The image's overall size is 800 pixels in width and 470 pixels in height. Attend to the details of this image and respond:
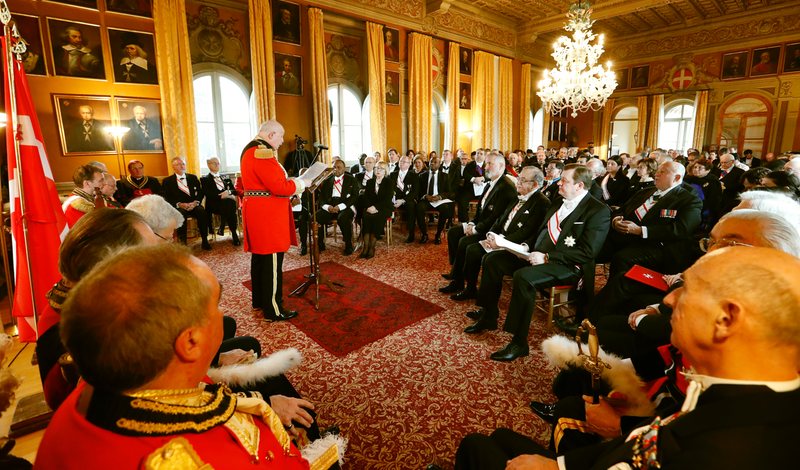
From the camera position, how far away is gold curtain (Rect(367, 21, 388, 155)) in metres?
10.7

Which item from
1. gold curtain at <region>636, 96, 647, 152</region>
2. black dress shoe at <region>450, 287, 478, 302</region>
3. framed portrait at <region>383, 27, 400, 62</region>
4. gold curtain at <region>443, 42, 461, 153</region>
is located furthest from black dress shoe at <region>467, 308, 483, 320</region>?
gold curtain at <region>636, 96, 647, 152</region>

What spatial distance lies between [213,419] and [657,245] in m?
4.32

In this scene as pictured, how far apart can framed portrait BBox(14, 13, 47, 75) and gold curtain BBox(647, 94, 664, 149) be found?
1887cm

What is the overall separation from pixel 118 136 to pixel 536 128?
609 inches

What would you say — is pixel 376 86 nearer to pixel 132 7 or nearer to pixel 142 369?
pixel 132 7

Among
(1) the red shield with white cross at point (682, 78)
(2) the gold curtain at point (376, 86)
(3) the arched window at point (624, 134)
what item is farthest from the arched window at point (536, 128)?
(2) the gold curtain at point (376, 86)

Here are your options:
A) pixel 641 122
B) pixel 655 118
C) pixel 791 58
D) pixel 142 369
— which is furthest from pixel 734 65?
pixel 142 369

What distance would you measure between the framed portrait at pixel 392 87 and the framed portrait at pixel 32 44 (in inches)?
300

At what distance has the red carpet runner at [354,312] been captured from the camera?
3.72 m

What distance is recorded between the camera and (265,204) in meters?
3.86

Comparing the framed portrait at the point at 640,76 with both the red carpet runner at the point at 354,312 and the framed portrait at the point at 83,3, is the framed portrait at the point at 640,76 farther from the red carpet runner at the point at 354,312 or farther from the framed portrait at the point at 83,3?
the framed portrait at the point at 83,3

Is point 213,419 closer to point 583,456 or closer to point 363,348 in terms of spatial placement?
point 583,456

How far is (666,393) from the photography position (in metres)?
1.56

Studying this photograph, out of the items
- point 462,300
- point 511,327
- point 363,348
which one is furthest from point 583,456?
point 462,300
